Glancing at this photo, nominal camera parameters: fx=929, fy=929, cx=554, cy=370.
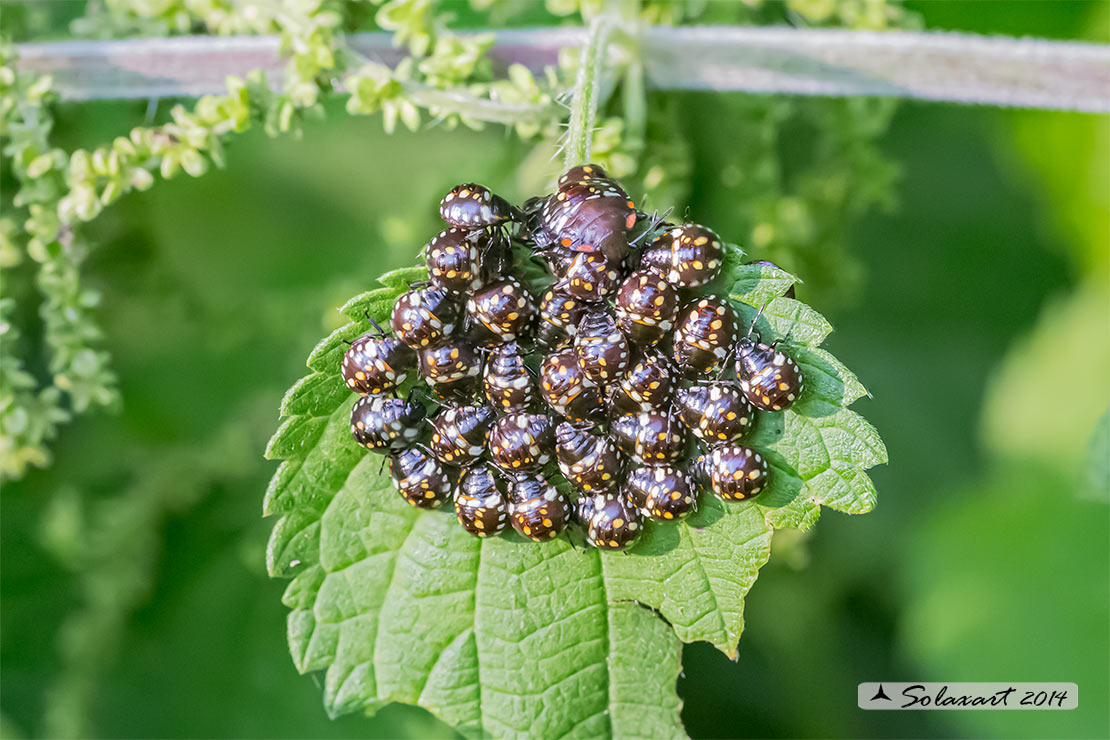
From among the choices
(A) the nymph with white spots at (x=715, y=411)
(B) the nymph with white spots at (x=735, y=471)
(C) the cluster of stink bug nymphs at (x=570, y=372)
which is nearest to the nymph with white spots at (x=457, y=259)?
(C) the cluster of stink bug nymphs at (x=570, y=372)

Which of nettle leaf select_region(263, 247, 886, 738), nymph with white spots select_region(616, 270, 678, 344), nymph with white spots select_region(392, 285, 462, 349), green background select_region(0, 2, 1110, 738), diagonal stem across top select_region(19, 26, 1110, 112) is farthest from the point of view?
green background select_region(0, 2, 1110, 738)

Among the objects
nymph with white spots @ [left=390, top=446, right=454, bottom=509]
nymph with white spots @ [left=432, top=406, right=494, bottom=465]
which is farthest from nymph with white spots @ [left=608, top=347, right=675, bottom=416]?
nymph with white spots @ [left=390, top=446, right=454, bottom=509]

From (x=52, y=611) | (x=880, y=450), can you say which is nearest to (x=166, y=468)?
(x=52, y=611)

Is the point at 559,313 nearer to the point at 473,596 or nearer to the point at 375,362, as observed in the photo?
the point at 375,362

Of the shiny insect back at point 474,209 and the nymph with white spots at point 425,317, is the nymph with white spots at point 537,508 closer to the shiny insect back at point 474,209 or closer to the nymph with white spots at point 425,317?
the nymph with white spots at point 425,317

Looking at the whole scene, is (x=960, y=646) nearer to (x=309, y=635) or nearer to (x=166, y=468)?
(x=309, y=635)

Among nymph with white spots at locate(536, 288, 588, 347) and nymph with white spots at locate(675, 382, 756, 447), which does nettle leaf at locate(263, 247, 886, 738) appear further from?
nymph with white spots at locate(536, 288, 588, 347)
